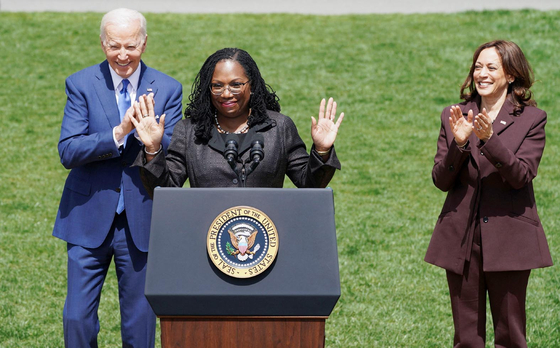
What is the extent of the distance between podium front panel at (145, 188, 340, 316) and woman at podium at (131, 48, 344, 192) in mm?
429

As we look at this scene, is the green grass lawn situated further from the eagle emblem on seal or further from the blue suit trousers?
the eagle emblem on seal

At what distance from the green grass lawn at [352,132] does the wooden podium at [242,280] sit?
2.57 meters

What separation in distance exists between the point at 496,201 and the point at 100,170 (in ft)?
7.00

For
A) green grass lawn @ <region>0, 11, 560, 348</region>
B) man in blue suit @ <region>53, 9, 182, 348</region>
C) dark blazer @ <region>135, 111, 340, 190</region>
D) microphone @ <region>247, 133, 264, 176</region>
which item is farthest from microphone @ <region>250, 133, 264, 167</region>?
green grass lawn @ <region>0, 11, 560, 348</region>

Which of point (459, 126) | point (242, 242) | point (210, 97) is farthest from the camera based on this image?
point (459, 126)

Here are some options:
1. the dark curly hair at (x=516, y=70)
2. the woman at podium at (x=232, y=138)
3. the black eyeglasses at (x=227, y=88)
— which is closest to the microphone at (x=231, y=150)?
the woman at podium at (x=232, y=138)

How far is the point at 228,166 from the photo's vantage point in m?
4.04

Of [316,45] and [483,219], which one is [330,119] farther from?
[316,45]

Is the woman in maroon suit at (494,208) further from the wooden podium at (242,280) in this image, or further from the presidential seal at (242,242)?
the presidential seal at (242,242)

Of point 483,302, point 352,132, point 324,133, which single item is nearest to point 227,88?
point 324,133

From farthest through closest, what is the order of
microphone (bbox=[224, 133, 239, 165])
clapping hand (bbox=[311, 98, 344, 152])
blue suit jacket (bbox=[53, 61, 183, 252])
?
blue suit jacket (bbox=[53, 61, 183, 252]) < clapping hand (bbox=[311, 98, 344, 152]) < microphone (bbox=[224, 133, 239, 165])

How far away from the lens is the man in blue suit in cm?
449

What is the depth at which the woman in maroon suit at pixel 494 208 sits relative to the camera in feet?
14.5

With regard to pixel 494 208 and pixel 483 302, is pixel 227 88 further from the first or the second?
pixel 483 302
